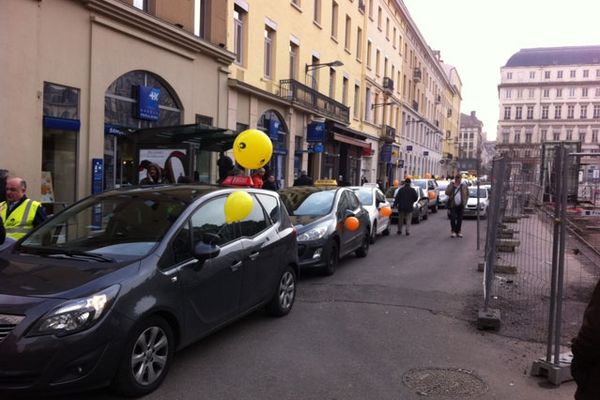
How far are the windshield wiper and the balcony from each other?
17407 mm

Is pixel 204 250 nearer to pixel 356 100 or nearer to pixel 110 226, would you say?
pixel 110 226

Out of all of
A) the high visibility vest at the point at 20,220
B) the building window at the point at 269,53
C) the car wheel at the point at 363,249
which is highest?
the building window at the point at 269,53

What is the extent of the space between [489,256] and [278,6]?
55.3 feet

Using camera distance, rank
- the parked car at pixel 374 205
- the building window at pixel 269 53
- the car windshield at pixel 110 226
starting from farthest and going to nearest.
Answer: the building window at pixel 269 53 → the parked car at pixel 374 205 → the car windshield at pixel 110 226

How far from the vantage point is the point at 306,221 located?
9.00m

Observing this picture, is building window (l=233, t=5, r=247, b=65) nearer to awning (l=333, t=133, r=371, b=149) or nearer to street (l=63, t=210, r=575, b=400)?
awning (l=333, t=133, r=371, b=149)

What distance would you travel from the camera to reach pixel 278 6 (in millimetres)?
20719

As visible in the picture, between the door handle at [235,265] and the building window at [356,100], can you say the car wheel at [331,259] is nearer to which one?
the door handle at [235,265]

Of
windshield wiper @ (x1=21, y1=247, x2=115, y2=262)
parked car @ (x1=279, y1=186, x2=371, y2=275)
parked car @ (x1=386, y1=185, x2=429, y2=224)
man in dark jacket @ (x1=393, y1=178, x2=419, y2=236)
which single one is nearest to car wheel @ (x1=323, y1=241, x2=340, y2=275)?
parked car @ (x1=279, y1=186, x2=371, y2=275)

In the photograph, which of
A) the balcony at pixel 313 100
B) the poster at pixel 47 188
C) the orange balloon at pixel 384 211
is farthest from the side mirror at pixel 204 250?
the balcony at pixel 313 100

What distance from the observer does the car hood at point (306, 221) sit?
8734mm

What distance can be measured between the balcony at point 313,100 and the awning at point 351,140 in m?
0.84

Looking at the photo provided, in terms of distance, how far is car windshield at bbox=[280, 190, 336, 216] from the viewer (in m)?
9.49

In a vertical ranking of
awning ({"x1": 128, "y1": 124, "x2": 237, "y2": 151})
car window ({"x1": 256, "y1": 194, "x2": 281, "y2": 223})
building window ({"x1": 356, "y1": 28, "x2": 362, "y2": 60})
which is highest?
building window ({"x1": 356, "y1": 28, "x2": 362, "y2": 60})
